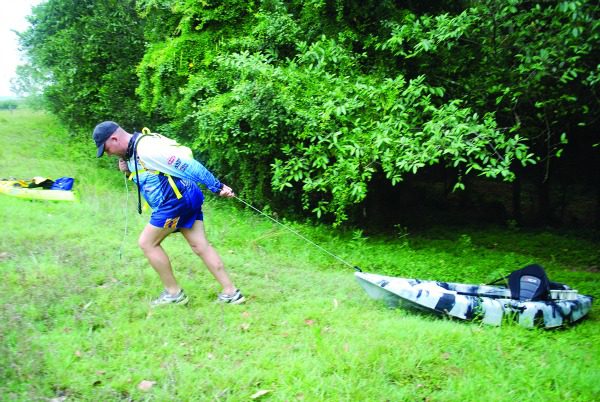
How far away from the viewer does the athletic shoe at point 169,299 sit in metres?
4.95

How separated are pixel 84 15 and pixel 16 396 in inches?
447

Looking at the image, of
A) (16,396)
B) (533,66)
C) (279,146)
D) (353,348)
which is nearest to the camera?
(16,396)

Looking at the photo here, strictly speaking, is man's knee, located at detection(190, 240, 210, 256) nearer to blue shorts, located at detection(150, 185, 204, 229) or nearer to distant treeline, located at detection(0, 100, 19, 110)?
blue shorts, located at detection(150, 185, 204, 229)

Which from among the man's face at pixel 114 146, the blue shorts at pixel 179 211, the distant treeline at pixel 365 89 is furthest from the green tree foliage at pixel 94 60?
the blue shorts at pixel 179 211

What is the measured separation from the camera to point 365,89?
6996 mm

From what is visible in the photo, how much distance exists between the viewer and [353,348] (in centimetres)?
421

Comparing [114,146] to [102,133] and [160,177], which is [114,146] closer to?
[102,133]

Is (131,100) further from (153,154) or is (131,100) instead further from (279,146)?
(153,154)

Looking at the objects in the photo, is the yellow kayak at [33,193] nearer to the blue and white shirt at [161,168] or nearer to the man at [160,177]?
the man at [160,177]

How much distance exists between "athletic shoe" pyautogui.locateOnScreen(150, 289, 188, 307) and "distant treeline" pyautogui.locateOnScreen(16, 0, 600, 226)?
2.82 metres

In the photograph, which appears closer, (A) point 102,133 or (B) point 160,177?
(A) point 102,133

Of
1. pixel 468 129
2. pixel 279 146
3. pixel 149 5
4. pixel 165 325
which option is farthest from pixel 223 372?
pixel 149 5

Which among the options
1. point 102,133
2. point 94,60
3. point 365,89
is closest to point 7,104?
point 94,60

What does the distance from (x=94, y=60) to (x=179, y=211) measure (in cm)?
892
